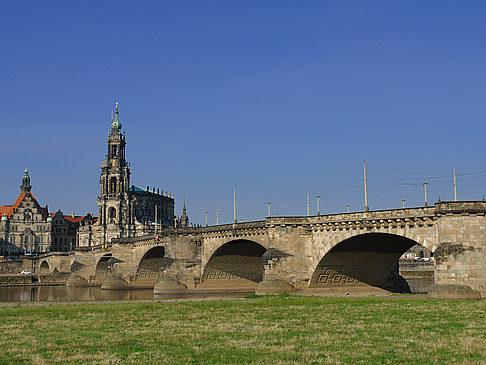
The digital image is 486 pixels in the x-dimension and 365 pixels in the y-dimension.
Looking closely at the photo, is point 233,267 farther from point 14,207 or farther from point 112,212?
point 14,207

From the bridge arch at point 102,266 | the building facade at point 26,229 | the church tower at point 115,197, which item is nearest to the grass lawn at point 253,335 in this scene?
the bridge arch at point 102,266

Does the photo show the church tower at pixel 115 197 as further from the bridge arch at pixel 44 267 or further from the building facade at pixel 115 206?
the bridge arch at pixel 44 267

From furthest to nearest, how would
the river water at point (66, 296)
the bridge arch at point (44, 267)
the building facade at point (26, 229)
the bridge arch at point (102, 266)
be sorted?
the building facade at point (26, 229) < the bridge arch at point (44, 267) < the bridge arch at point (102, 266) < the river water at point (66, 296)

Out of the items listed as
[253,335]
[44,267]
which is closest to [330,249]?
[253,335]

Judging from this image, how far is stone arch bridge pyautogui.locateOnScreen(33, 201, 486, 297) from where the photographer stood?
145ft

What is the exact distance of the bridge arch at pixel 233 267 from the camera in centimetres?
7669

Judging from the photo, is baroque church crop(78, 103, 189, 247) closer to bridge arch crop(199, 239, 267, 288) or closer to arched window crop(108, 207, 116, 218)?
arched window crop(108, 207, 116, 218)

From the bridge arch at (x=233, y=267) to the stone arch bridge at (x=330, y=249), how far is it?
13 centimetres

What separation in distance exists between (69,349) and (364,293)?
4489 centimetres

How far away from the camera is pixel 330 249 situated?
57312 millimetres

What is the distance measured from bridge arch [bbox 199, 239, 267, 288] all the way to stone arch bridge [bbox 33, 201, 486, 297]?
0.13 m

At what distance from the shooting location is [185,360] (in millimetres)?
18422

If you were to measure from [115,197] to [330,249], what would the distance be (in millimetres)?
125224

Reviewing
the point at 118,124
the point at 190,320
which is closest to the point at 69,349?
the point at 190,320
